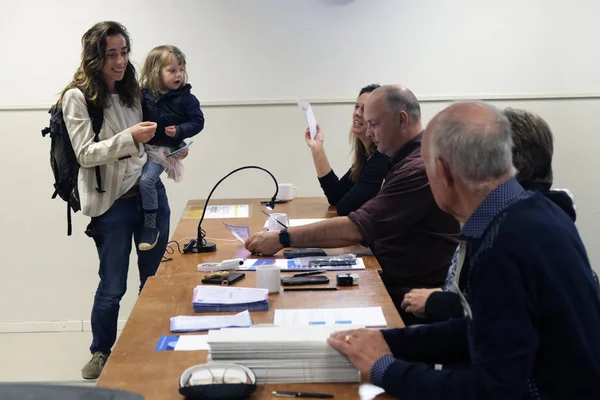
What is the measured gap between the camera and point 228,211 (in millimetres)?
3518

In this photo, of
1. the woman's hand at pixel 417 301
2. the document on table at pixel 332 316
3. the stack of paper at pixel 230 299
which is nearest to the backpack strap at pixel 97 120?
the stack of paper at pixel 230 299

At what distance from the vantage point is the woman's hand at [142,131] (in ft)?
9.65

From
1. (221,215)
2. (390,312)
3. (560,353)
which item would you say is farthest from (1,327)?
(560,353)

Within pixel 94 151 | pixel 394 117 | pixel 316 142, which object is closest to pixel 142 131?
pixel 94 151

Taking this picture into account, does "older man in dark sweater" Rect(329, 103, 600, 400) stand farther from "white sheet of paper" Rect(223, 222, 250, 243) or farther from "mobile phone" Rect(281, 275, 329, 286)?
"white sheet of paper" Rect(223, 222, 250, 243)

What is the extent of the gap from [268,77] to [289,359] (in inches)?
118

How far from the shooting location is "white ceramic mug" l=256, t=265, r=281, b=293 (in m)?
2.08

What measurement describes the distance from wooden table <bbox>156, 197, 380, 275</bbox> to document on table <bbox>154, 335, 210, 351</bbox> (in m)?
0.64

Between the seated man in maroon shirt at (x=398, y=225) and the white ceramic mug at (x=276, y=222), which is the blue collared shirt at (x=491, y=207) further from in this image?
the white ceramic mug at (x=276, y=222)

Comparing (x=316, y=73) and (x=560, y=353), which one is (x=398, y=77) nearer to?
(x=316, y=73)

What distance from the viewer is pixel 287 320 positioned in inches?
72.3

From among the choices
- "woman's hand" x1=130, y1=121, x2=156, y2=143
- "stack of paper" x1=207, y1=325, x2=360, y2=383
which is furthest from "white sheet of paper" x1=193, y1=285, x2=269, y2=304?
"woman's hand" x1=130, y1=121, x2=156, y2=143

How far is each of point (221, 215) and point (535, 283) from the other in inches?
92.4

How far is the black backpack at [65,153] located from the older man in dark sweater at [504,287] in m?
1.99
